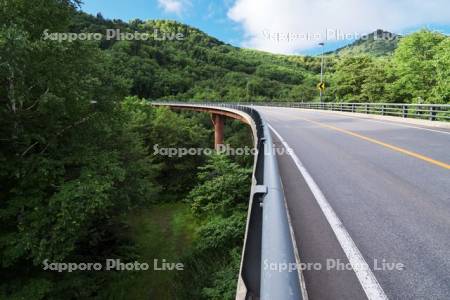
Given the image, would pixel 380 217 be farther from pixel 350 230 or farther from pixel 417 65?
pixel 417 65

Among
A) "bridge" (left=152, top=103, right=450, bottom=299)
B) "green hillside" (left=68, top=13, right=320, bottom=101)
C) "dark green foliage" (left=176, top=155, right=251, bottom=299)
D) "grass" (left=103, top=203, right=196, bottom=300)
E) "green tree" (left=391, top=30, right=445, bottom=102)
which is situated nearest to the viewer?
"bridge" (left=152, top=103, right=450, bottom=299)

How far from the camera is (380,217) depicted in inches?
187

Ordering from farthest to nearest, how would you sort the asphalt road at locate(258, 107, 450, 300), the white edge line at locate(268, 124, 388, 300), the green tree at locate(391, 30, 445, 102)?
the green tree at locate(391, 30, 445, 102), the asphalt road at locate(258, 107, 450, 300), the white edge line at locate(268, 124, 388, 300)

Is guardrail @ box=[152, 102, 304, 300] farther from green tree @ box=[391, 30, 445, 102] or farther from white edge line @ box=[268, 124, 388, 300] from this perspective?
green tree @ box=[391, 30, 445, 102]

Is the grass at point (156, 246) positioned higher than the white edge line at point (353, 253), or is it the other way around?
the white edge line at point (353, 253)

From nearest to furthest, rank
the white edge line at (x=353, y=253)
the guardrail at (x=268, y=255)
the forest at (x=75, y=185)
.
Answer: the guardrail at (x=268, y=255) < the white edge line at (x=353, y=253) < the forest at (x=75, y=185)

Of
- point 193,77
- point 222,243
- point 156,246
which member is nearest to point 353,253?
point 222,243

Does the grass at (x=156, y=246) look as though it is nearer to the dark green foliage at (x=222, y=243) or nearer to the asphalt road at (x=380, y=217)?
the dark green foliage at (x=222, y=243)

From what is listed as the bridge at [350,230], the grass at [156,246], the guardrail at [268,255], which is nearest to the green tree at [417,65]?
the grass at [156,246]

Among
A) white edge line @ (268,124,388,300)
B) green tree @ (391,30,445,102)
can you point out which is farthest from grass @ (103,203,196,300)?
green tree @ (391,30,445,102)

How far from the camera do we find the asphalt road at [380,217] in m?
3.24

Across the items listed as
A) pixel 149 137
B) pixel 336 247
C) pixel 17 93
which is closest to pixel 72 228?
pixel 17 93

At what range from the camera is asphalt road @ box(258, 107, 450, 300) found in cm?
324

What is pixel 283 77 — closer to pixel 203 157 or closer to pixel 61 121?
pixel 203 157
